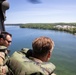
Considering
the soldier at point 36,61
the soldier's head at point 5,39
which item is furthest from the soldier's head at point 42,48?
the soldier's head at point 5,39

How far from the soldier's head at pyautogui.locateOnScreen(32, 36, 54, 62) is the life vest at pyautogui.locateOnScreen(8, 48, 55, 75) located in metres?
0.04

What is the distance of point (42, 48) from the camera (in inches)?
37.6

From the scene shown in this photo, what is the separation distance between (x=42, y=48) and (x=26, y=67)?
110mm

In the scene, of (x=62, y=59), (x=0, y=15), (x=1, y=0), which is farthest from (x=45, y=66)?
(x=62, y=59)

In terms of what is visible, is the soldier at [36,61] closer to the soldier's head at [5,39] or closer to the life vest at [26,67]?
the life vest at [26,67]

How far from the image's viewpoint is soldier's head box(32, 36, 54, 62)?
3.14 ft

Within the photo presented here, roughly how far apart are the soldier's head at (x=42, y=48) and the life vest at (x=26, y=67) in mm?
40

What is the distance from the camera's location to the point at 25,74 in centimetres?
91

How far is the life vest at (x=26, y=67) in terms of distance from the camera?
901 millimetres

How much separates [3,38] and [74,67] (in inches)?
303

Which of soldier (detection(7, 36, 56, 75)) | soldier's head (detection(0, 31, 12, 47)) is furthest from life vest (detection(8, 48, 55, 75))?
soldier's head (detection(0, 31, 12, 47))

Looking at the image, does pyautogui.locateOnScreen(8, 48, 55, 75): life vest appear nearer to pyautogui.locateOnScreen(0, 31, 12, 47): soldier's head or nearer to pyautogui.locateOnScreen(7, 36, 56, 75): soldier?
pyautogui.locateOnScreen(7, 36, 56, 75): soldier

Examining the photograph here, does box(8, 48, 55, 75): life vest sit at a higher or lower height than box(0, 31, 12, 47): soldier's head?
lower

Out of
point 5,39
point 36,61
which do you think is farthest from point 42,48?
point 5,39
